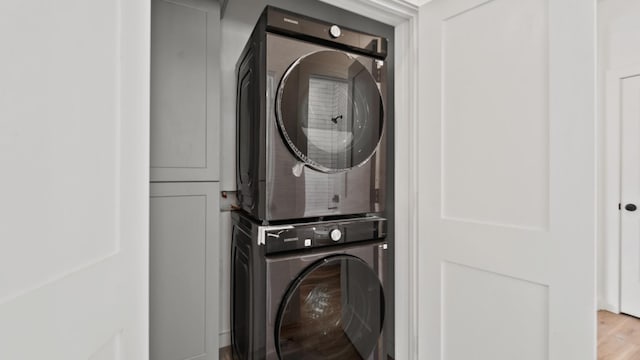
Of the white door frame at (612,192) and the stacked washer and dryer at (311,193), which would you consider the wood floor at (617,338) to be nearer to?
the white door frame at (612,192)

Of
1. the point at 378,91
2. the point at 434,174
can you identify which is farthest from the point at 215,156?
the point at 434,174

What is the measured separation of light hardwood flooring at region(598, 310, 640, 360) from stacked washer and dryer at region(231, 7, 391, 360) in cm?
201

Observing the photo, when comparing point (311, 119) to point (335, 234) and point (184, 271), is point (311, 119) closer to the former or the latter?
point (335, 234)

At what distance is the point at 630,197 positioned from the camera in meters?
2.69

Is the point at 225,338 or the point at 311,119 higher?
the point at 311,119

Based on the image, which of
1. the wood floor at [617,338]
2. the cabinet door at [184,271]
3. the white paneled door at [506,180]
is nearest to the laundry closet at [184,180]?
the cabinet door at [184,271]

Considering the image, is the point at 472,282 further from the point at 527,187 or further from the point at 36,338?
the point at 36,338

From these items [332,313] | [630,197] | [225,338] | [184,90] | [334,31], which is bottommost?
[225,338]

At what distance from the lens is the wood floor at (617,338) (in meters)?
2.08

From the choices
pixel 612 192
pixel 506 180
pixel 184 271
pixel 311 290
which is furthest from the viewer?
pixel 612 192

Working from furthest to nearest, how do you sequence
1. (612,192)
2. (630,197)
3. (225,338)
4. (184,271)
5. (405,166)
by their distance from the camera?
(612,192)
(630,197)
(225,338)
(405,166)
(184,271)

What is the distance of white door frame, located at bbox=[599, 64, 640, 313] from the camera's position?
275cm

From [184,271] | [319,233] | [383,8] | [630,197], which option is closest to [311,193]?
[319,233]

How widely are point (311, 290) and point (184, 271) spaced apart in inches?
26.8
